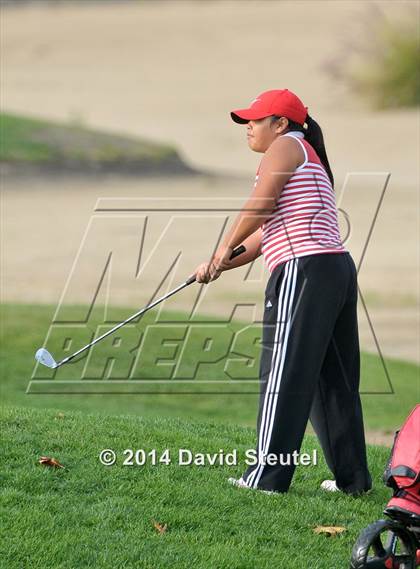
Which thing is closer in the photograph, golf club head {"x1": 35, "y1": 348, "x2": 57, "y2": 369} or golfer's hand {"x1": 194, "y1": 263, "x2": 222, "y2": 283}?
golfer's hand {"x1": 194, "y1": 263, "x2": 222, "y2": 283}

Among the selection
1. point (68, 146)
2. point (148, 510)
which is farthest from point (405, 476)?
point (68, 146)

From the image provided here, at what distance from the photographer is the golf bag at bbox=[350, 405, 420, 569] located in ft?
14.7

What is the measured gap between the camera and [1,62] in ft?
155

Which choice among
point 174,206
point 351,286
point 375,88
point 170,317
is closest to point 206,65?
point 375,88

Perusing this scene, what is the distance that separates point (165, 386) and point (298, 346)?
577 centimetres

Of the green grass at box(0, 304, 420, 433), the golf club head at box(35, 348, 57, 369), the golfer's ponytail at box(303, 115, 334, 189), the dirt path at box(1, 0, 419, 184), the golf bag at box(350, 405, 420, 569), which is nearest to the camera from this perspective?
the golf bag at box(350, 405, 420, 569)

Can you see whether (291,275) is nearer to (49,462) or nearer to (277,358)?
(277,358)

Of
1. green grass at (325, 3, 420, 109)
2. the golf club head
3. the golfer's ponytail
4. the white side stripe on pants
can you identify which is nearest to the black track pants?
the white side stripe on pants

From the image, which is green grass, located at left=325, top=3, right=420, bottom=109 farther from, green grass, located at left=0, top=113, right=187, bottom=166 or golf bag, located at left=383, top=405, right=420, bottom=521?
golf bag, located at left=383, top=405, right=420, bottom=521

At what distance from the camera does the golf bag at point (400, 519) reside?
177 inches

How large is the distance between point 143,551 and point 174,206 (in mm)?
17127

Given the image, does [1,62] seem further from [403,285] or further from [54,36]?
[403,285]

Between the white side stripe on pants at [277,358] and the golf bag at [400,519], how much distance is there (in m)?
1.06

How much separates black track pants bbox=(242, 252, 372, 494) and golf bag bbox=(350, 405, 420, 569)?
1024 millimetres
